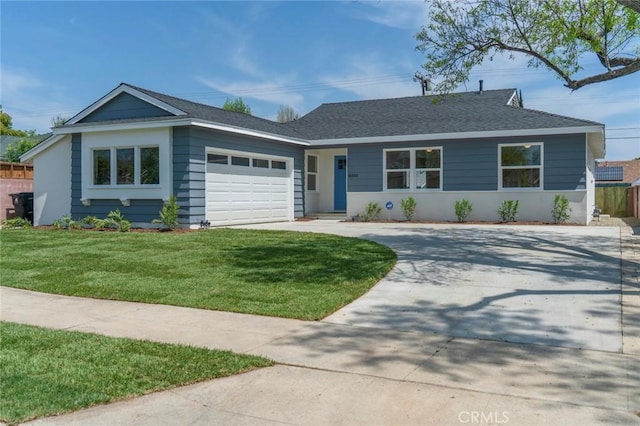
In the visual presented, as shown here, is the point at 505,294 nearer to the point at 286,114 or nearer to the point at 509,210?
the point at 509,210

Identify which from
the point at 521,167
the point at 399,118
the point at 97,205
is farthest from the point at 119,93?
the point at 521,167

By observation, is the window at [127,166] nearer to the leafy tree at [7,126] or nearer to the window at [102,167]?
the window at [102,167]

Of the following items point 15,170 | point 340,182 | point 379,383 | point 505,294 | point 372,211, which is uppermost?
point 15,170

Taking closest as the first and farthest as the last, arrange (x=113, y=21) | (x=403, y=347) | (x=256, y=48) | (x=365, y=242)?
(x=403, y=347) < (x=365, y=242) < (x=113, y=21) < (x=256, y=48)

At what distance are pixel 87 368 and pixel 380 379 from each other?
96.1 inches

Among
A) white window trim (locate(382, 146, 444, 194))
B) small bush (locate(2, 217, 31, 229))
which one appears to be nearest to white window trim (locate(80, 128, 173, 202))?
small bush (locate(2, 217, 31, 229))

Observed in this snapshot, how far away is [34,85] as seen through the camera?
2169cm

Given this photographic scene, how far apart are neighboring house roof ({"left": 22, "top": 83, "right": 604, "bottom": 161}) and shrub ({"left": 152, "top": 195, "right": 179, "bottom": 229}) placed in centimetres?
229

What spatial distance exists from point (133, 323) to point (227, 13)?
1217 centimetres

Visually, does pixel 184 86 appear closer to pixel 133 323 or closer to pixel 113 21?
pixel 113 21

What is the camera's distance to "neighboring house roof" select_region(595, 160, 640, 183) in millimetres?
43969

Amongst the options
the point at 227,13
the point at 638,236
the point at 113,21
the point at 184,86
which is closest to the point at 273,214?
the point at 227,13

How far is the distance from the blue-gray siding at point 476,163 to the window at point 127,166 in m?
7.39

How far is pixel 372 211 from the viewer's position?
18703 millimetres
